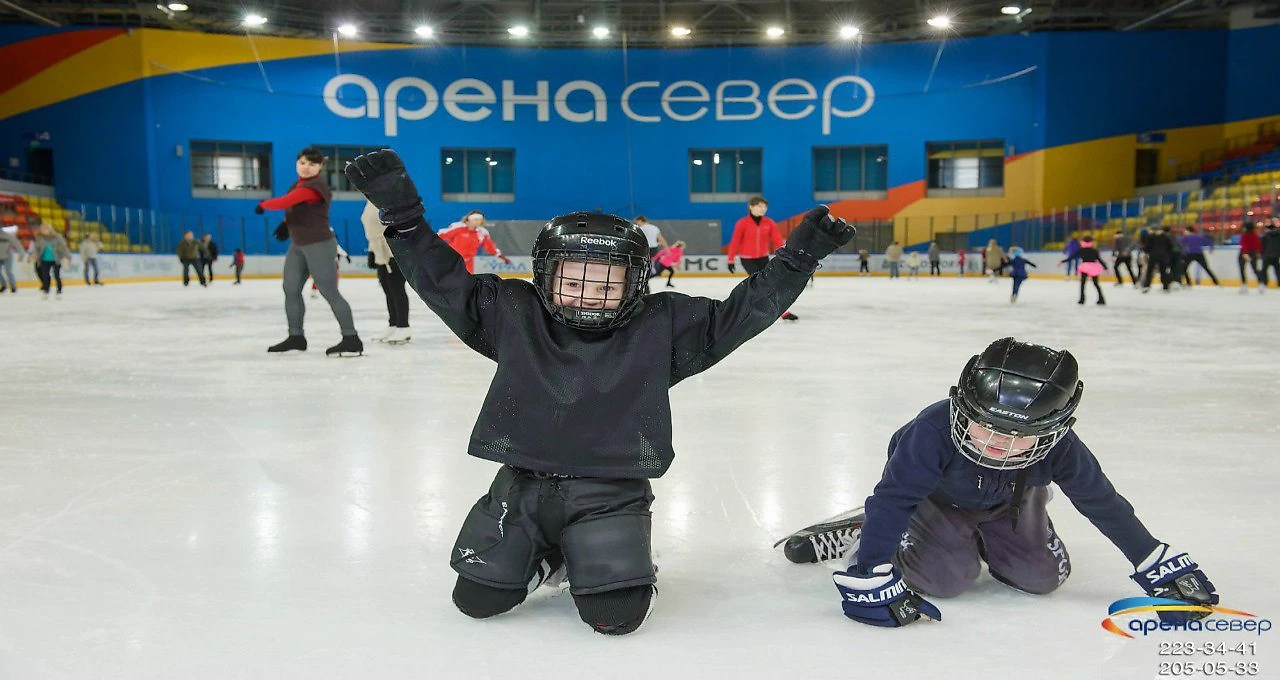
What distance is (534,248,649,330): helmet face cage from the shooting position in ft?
5.27

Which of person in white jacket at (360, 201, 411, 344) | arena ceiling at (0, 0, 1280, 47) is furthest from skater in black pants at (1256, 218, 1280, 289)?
person in white jacket at (360, 201, 411, 344)

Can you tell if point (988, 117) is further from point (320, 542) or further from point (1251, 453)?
point (320, 542)

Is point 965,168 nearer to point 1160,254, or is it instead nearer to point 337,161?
point 1160,254

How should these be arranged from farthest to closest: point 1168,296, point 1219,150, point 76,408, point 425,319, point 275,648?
point 1219,150, point 1168,296, point 425,319, point 76,408, point 275,648

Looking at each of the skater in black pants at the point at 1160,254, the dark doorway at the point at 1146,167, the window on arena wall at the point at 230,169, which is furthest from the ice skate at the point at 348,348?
the dark doorway at the point at 1146,167

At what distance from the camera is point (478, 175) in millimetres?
26906

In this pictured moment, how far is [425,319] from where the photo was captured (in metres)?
9.17

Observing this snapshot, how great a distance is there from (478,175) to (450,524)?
25.5m

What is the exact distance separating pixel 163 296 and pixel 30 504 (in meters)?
12.7

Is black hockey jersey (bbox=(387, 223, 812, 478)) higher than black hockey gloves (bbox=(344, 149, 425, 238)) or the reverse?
the reverse

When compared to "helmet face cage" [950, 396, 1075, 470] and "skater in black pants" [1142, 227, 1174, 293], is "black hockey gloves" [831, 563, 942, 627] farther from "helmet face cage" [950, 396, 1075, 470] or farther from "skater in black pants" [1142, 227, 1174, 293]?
"skater in black pants" [1142, 227, 1174, 293]

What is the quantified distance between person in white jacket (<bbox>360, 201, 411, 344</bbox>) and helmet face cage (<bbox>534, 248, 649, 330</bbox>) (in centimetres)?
487

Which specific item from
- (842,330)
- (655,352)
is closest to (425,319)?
(842,330)

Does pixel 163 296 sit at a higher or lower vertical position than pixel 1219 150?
lower
